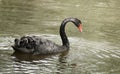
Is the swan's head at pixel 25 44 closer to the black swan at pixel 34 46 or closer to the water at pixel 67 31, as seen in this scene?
the black swan at pixel 34 46

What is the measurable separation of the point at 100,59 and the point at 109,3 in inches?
356

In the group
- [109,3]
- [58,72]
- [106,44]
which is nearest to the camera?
[58,72]

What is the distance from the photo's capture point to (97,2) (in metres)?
19.1

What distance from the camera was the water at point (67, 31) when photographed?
9.52m

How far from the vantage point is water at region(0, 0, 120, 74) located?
952 cm

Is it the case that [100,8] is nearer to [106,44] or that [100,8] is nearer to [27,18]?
[27,18]

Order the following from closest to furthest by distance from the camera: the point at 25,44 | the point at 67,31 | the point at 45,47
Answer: the point at 25,44 < the point at 45,47 < the point at 67,31

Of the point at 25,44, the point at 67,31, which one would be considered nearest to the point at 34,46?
the point at 25,44

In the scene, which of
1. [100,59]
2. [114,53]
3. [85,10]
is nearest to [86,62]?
[100,59]

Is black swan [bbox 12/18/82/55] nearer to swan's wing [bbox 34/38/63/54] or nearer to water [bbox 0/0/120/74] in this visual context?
swan's wing [bbox 34/38/63/54]

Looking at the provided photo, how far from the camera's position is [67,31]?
1331cm

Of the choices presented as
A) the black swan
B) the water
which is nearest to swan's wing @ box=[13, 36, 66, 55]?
the black swan

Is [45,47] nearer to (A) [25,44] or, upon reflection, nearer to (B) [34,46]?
(B) [34,46]

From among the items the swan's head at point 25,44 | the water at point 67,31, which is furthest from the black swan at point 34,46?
the water at point 67,31
